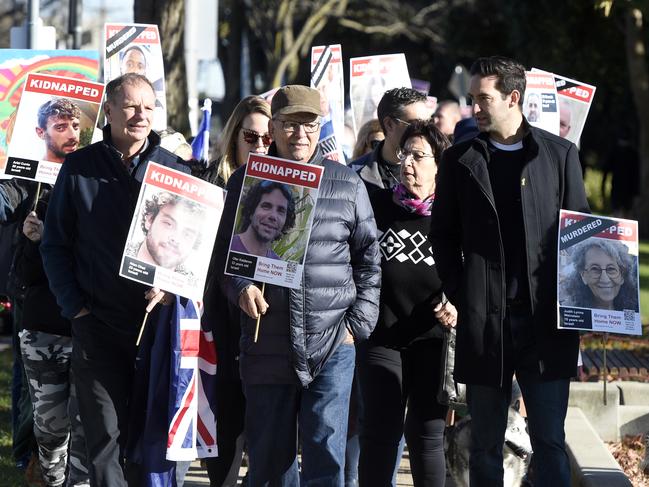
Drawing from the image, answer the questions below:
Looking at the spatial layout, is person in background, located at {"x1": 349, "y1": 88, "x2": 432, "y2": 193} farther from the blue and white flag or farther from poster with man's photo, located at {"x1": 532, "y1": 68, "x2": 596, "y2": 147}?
poster with man's photo, located at {"x1": 532, "y1": 68, "x2": 596, "y2": 147}

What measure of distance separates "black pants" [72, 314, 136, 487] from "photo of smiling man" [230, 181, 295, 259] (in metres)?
0.71

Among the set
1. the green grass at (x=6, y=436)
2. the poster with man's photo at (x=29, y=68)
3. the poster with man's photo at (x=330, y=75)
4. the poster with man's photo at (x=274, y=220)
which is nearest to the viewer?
the poster with man's photo at (x=274, y=220)

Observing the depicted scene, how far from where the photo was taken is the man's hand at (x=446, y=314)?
5836 mm

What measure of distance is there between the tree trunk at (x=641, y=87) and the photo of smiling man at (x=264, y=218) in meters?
17.1

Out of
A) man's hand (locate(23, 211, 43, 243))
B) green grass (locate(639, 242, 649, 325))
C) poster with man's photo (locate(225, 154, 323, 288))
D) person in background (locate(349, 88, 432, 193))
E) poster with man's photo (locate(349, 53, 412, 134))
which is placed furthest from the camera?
green grass (locate(639, 242, 649, 325))

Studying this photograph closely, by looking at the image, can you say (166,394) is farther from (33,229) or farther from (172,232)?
(33,229)

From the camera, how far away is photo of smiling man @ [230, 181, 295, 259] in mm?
5184

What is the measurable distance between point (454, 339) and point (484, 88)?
45.7 inches

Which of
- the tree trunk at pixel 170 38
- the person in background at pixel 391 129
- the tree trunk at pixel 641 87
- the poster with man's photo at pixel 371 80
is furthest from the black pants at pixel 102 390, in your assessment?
the tree trunk at pixel 641 87

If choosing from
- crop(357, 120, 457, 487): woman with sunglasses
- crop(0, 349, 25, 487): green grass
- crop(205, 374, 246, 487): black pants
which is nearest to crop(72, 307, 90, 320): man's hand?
crop(205, 374, 246, 487): black pants

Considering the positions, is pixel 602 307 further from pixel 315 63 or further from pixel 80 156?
pixel 315 63

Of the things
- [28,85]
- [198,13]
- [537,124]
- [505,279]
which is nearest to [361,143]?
[537,124]

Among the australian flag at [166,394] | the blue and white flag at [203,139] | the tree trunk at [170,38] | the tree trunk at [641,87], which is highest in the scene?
the tree trunk at [641,87]

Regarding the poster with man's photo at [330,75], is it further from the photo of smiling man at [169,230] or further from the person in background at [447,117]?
the photo of smiling man at [169,230]
